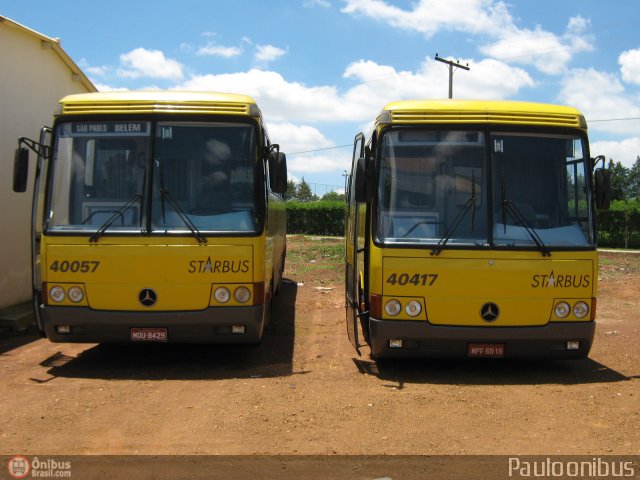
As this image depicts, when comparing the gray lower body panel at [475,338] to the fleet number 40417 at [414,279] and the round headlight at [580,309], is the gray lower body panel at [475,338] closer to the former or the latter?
the round headlight at [580,309]

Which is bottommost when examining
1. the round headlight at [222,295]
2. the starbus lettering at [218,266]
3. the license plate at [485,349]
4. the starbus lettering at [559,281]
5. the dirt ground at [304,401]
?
the dirt ground at [304,401]

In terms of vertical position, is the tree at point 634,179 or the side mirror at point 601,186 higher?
the tree at point 634,179

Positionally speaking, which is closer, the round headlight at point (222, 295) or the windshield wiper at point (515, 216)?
the windshield wiper at point (515, 216)

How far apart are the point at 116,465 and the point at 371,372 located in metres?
3.55

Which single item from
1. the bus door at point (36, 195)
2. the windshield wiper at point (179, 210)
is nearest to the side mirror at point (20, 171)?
the bus door at point (36, 195)

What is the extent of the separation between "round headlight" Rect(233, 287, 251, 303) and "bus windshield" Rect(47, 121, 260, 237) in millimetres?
650

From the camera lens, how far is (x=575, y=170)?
739 centimetres

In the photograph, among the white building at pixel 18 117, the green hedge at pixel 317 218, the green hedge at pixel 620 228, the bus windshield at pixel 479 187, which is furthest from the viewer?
the green hedge at pixel 317 218

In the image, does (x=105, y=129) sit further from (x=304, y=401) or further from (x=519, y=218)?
(x=519, y=218)

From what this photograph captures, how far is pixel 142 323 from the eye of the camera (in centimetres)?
726

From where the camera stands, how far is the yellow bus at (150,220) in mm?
7227

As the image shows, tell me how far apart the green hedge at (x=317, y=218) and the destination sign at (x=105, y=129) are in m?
35.5

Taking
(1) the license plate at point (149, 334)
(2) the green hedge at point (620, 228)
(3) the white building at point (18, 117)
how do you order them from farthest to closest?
(2) the green hedge at point (620, 228) < (3) the white building at point (18, 117) < (1) the license plate at point (149, 334)

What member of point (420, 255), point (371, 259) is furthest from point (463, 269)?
point (371, 259)
